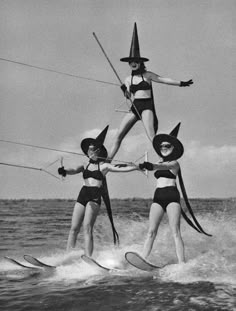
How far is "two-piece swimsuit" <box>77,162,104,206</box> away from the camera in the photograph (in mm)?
10453

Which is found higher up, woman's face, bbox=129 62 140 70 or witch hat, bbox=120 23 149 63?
witch hat, bbox=120 23 149 63

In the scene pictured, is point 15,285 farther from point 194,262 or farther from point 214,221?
point 214,221

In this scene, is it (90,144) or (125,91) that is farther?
(90,144)

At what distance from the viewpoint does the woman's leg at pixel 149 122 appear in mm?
9922

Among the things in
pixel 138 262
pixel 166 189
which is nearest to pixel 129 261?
pixel 138 262

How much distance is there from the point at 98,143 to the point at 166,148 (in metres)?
2.06

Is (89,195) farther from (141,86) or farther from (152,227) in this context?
(141,86)

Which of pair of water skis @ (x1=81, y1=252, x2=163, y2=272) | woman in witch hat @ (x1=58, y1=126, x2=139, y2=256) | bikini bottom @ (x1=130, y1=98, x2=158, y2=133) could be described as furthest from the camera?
woman in witch hat @ (x1=58, y1=126, x2=139, y2=256)

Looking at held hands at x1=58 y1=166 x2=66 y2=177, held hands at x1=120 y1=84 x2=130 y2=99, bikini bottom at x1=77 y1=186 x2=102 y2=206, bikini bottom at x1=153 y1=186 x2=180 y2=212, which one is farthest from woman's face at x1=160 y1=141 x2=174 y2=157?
held hands at x1=58 y1=166 x2=66 y2=177

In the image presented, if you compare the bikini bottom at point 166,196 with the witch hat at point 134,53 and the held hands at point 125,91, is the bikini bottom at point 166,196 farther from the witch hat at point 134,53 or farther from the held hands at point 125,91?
the witch hat at point 134,53

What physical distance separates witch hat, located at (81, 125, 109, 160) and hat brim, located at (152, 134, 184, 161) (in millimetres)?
1737

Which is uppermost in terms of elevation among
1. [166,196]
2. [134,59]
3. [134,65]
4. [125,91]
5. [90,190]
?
[134,59]

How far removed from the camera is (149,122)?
9977mm

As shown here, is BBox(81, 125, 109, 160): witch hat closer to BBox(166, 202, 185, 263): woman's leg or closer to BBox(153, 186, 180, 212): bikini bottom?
BBox(153, 186, 180, 212): bikini bottom
